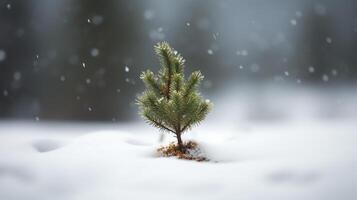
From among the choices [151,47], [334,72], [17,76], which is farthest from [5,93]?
[334,72]

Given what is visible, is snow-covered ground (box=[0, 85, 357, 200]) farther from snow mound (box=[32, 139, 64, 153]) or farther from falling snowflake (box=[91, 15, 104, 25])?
falling snowflake (box=[91, 15, 104, 25])

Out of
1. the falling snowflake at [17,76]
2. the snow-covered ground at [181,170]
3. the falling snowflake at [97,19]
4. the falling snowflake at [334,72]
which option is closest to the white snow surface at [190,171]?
the snow-covered ground at [181,170]

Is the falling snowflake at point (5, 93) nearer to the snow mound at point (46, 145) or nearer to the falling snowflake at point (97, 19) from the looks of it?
the falling snowflake at point (97, 19)

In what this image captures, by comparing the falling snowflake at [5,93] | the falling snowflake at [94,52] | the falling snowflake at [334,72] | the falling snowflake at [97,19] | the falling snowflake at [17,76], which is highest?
the falling snowflake at [97,19]

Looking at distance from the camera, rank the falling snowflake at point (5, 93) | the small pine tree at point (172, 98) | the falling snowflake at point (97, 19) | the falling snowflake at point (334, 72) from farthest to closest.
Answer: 1. the falling snowflake at point (97, 19)
2. the falling snowflake at point (5, 93)
3. the falling snowflake at point (334, 72)
4. the small pine tree at point (172, 98)

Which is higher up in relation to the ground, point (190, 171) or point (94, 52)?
point (94, 52)

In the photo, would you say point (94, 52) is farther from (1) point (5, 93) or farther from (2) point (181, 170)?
(2) point (181, 170)

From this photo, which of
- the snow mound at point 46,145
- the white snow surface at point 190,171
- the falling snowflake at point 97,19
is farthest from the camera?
the falling snowflake at point 97,19
